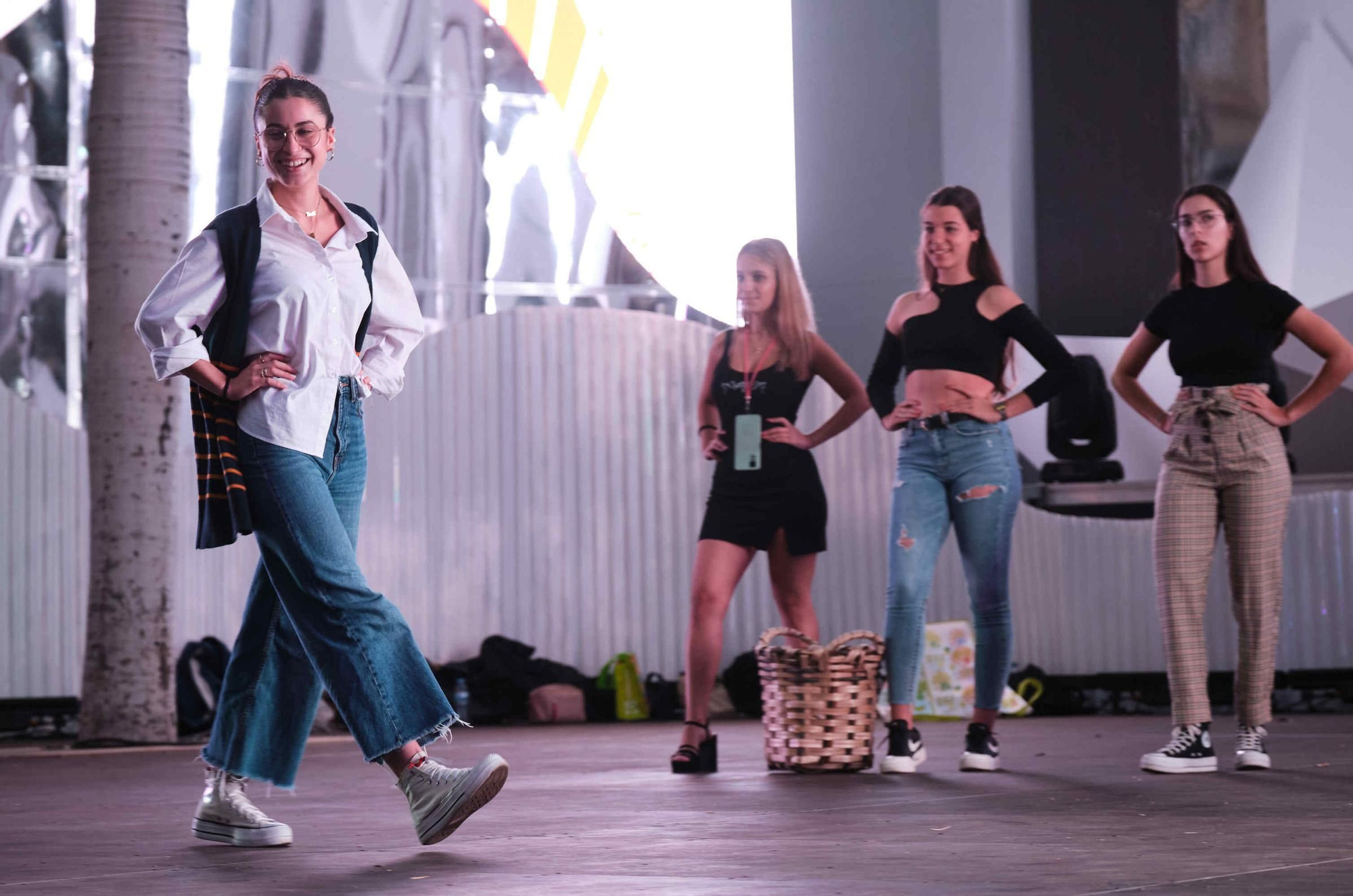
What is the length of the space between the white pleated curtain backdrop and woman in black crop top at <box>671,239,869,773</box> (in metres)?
3.85

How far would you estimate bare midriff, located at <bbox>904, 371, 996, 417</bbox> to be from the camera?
4457 mm

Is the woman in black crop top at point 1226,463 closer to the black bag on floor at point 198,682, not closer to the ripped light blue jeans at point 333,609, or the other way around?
the ripped light blue jeans at point 333,609

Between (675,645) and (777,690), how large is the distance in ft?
14.5

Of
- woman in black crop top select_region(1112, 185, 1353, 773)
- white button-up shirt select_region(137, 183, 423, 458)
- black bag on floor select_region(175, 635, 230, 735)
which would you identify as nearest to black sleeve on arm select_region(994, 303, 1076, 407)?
woman in black crop top select_region(1112, 185, 1353, 773)

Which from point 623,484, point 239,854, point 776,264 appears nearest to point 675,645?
point 623,484

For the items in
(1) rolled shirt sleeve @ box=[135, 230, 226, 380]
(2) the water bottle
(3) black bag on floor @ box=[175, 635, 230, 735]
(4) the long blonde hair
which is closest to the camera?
(1) rolled shirt sleeve @ box=[135, 230, 226, 380]

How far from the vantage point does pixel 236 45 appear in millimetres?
8695

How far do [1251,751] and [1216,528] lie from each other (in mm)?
561

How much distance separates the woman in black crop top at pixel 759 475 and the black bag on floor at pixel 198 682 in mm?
3317

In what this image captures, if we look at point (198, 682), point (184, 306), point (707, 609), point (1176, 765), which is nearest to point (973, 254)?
point (707, 609)

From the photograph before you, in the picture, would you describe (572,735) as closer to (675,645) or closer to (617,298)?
(675,645)

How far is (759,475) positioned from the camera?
4828mm

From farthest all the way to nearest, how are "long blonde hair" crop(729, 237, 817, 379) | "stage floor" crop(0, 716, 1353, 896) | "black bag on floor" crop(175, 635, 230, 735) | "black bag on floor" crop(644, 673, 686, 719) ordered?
1. "black bag on floor" crop(644, 673, 686, 719)
2. "black bag on floor" crop(175, 635, 230, 735)
3. "long blonde hair" crop(729, 237, 817, 379)
4. "stage floor" crop(0, 716, 1353, 896)

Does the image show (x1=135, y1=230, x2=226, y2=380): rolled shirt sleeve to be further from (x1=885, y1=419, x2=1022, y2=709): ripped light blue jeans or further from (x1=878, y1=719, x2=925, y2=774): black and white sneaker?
(x1=878, y1=719, x2=925, y2=774): black and white sneaker
